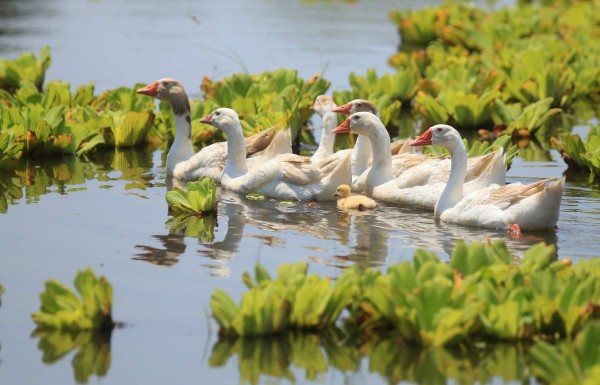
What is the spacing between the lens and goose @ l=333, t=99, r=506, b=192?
34.1ft

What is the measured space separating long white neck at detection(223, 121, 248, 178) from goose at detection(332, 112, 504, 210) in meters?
0.93

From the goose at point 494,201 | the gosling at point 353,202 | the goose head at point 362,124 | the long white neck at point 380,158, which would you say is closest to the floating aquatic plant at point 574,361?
the goose at point 494,201

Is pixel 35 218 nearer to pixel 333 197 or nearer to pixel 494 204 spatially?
pixel 333 197

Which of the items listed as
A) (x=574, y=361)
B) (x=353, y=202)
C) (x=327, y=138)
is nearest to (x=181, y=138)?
(x=327, y=138)

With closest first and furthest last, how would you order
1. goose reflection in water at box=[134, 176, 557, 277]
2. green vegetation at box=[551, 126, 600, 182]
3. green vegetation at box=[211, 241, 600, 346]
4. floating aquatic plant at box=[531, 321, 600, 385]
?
floating aquatic plant at box=[531, 321, 600, 385], green vegetation at box=[211, 241, 600, 346], goose reflection in water at box=[134, 176, 557, 277], green vegetation at box=[551, 126, 600, 182]

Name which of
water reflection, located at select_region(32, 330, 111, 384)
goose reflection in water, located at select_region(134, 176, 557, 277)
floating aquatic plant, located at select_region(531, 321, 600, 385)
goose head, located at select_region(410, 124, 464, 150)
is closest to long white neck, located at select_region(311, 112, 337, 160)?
goose reflection in water, located at select_region(134, 176, 557, 277)

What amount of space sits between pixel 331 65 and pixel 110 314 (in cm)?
1358

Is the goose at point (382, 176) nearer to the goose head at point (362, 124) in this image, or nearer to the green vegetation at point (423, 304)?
the goose head at point (362, 124)

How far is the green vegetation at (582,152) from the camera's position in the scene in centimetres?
1165

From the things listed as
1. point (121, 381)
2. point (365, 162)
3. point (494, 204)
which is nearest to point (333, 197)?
point (365, 162)

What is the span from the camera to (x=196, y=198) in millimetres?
10000

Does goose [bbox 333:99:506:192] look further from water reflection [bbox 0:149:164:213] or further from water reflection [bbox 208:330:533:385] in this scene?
water reflection [bbox 208:330:533:385]

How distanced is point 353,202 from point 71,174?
3.15 m

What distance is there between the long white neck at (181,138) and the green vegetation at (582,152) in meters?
3.78
